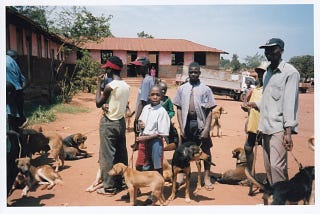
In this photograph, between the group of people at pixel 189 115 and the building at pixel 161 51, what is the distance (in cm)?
2322

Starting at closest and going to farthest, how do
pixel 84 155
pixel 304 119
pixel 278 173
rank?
pixel 278 173
pixel 84 155
pixel 304 119

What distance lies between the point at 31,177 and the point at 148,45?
25355 mm

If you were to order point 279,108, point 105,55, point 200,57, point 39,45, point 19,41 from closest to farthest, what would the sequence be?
point 279,108
point 19,41
point 39,45
point 105,55
point 200,57

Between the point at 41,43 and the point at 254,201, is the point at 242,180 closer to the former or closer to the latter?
the point at 254,201

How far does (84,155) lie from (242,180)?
3.37 m

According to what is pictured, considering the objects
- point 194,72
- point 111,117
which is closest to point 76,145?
point 111,117

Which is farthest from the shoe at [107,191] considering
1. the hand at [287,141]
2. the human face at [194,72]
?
the hand at [287,141]

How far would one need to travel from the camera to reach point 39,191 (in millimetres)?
4797

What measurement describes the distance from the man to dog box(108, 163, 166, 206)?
1042mm

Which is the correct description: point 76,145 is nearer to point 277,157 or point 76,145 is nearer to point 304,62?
point 277,157

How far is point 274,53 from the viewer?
12.7 ft

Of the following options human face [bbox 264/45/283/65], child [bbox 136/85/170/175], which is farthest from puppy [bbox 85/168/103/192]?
human face [bbox 264/45/283/65]

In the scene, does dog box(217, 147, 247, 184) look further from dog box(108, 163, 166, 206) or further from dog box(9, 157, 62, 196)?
dog box(9, 157, 62, 196)
